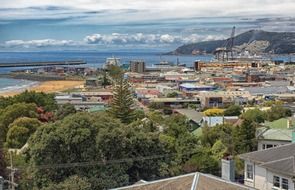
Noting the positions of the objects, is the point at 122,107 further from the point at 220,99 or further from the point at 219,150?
the point at 220,99

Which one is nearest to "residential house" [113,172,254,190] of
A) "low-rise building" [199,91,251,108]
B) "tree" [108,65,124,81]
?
"tree" [108,65,124,81]

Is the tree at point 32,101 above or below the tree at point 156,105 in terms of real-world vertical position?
above

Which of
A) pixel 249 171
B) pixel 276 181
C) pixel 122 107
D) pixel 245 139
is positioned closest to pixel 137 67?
pixel 122 107

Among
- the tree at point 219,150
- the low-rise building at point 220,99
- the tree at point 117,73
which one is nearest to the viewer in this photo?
the tree at point 219,150

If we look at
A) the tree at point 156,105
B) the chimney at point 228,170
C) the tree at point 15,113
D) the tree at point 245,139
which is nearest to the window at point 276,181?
the chimney at point 228,170

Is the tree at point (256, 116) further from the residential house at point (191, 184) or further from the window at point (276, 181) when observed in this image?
the residential house at point (191, 184)

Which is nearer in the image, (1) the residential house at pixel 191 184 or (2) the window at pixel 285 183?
(1) the residential house at pixel 191 184

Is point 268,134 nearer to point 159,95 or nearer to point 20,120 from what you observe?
point 20,120

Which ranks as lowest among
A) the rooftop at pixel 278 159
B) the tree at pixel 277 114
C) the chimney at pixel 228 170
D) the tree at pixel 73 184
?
the tree at pixel 277 114

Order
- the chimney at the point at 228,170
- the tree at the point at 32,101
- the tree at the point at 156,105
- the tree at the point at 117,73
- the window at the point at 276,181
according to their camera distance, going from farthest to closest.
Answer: the tree at the point at 156,105
the tree at the point at 117,73
the tree at the point at 32,101
the window at the point at 276,181
the chimney at the point at 228,170
